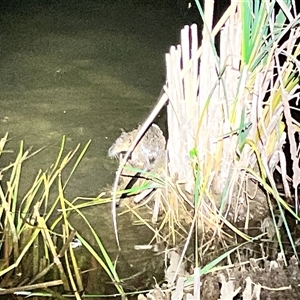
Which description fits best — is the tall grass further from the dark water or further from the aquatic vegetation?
the aquatic vegetation

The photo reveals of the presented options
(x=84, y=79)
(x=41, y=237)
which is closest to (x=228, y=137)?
(x=41, y=237)

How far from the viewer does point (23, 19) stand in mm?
2146

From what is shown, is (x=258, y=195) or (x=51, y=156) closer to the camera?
(x=258, y=195)

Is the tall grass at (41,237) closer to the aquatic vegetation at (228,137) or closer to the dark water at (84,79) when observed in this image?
the dark water at (84,79)

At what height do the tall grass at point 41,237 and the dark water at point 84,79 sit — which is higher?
the dark water at point 84,79

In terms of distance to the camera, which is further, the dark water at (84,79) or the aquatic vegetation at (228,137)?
the dark water at (84,79)

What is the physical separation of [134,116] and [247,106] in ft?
1.58

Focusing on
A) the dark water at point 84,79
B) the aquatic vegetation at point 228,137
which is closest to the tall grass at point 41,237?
the dark water at point 84,79

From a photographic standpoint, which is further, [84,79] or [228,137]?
[84,79]

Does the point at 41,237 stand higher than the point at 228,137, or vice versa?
the point at 228,137

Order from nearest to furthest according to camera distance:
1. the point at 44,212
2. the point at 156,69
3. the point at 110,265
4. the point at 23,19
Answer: the point at 110,265
the point at 44,212
the point at 156,69
the point at 23,19

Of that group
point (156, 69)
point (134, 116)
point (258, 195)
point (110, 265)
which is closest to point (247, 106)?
point (258, 195)

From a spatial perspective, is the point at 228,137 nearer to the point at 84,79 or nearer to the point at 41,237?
the point at 41,237

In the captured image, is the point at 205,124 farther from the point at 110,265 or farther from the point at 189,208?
the point at 110,265
